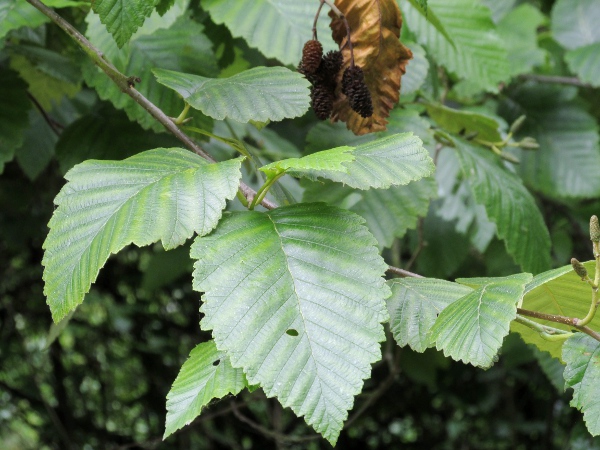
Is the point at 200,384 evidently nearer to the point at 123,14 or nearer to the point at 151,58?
the point at 123,14

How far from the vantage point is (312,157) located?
2.59 ft

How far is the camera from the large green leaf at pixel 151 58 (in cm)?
126

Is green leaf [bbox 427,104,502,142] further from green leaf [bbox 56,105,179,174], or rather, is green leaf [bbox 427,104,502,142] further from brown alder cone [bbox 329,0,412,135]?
green leaf [bbox 56,105,179,174]

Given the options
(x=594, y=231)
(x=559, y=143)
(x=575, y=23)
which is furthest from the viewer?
(x=575, y=23)

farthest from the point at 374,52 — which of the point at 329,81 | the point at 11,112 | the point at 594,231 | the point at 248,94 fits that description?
the point at 11,112

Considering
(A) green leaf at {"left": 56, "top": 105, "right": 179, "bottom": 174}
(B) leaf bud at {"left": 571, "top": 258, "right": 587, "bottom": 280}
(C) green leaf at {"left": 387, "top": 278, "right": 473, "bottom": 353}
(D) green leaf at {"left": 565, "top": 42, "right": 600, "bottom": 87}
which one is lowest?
(D) green leaf at {"left": 565, "top": 42, "right": 600, "bottom": 87}

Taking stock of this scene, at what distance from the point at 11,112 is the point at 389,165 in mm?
875

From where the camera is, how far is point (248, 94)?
974 millimetres

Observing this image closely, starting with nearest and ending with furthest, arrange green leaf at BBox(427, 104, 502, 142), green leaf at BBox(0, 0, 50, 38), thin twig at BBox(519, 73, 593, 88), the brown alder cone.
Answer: the brown alder cone
green leaf at BBox(0, 0, 50, 38)
green leaf at BBox(427, 104, 502, 142)
thin twig at BBox(519, 73, 593, 88)

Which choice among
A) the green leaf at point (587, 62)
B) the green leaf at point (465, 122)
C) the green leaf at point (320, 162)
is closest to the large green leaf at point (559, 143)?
the green leaf at point (587, 62)

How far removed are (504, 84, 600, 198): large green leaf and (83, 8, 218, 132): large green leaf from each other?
119cm

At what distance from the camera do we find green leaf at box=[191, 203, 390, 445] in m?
0.69

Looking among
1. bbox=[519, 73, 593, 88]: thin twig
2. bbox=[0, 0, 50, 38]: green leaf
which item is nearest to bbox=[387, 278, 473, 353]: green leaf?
bbox=[0, 0, 50, 38]: green leaf

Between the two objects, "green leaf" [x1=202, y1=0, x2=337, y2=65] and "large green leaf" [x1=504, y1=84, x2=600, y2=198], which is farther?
"large green leaf" [x1=504, y1=84, x2=600, y2=198]
